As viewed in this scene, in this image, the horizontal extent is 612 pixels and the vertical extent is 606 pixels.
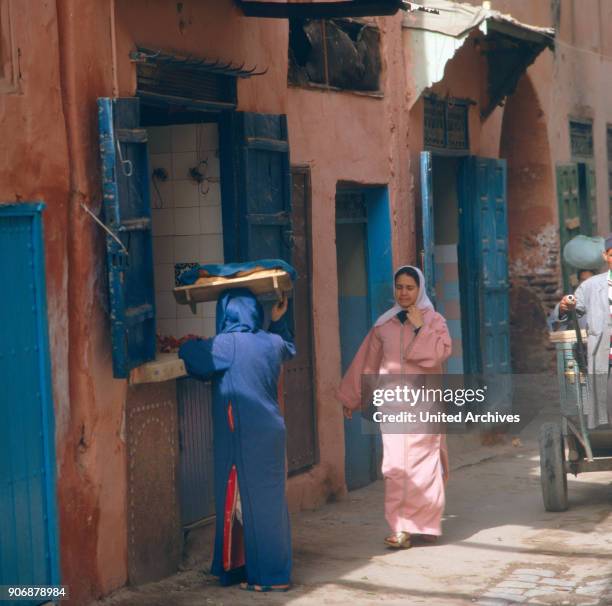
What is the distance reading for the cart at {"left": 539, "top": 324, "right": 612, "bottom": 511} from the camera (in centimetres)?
847

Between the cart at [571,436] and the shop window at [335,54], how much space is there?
105 inches

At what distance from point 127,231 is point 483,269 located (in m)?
5.90

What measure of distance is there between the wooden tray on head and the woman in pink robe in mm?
1440

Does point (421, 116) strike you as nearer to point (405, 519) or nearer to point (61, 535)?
point (405, 519)

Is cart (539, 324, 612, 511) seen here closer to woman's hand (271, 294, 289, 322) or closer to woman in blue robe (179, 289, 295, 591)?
woman's hand (271, 294, 289, 322)

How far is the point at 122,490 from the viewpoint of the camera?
22.5 ft

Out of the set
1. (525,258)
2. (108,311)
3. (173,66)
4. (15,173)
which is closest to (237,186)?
(173,66)

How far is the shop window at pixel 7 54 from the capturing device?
6.04 meters

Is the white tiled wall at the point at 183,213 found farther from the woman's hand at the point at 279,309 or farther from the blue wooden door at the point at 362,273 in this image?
the blue wooden door at the point at 362,273

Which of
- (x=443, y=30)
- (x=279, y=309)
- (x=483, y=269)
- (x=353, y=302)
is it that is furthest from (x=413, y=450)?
(x=483, y=269)

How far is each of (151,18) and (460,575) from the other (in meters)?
3.48

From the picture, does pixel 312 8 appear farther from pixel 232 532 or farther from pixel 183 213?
pixel 232 532

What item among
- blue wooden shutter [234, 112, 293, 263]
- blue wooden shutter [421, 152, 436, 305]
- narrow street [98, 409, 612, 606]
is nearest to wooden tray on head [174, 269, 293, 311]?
blue wooden shutter [234, 112, 293, 263]

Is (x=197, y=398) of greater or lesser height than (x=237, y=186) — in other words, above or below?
below
